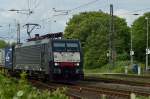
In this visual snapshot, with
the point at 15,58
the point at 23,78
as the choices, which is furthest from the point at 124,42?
the point at 23,78

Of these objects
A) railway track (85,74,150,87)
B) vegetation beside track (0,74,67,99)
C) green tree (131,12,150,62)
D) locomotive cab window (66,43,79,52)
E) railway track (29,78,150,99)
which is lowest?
railway track (29,78,150,99)

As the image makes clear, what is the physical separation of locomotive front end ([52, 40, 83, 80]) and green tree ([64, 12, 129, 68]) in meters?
53.5

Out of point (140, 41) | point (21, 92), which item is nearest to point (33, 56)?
point (21, 92)

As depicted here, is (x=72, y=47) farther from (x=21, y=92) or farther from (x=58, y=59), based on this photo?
(x=21, y=92)

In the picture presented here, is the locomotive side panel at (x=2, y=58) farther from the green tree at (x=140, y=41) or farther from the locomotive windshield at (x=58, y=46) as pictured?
the green tree at (x=140, y=41)

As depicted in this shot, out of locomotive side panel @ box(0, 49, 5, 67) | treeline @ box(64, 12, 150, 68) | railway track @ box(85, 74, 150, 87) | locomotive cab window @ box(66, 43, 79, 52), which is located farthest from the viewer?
→ treeline @ box(64, 12, 150, 68)

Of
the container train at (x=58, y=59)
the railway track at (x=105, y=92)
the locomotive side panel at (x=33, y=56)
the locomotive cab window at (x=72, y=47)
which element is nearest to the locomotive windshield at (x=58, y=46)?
the container train at (x=58, y=59)

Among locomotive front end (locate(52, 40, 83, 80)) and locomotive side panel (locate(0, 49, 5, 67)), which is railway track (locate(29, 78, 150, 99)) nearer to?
locomotive front end (locate(52, 40, 83, 80))

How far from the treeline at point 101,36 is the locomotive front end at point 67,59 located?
5352 cm

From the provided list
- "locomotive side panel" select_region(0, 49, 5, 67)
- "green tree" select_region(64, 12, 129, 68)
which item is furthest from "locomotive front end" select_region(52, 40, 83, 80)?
"green tree" select_region(64, 12, 129, 68)

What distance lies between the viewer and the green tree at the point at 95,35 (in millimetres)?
88238

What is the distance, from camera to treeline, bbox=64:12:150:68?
3492 inches

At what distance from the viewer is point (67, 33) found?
111688mm

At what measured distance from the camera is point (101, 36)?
92.3 metres
